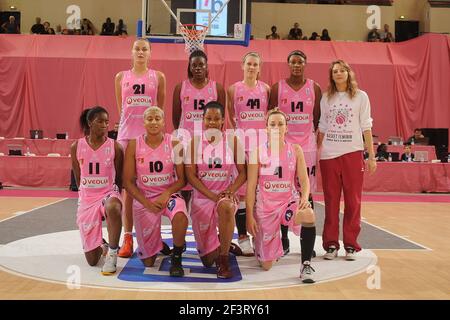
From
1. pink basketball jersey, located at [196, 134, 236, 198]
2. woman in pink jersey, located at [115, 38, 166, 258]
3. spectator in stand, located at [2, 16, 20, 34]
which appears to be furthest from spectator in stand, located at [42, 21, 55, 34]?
pink basketball jersey, located at [196, 134, 236, 198]

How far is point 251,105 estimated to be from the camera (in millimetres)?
4715

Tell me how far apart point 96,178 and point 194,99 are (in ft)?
3.76

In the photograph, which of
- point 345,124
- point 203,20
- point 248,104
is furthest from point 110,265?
point 203,20

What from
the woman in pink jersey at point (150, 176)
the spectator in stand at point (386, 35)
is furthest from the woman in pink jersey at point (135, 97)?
the spectator in stand at point (386, 35)

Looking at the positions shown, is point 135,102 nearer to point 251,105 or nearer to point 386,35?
point 251,105

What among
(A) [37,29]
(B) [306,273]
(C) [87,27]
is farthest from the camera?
(C) [87,27]

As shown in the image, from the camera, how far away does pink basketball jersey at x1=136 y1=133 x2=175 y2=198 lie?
396 cm

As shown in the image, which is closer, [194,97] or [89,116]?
[89,116]

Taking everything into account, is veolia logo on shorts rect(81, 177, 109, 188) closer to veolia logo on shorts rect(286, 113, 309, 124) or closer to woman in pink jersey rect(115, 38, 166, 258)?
woman in pink jersey rect(115, 38, 166, 258)

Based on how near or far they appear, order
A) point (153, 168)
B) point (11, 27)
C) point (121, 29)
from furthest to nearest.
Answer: point (121, 29)
point (11, 27)
point (153, 168)

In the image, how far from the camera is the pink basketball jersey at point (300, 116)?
4.58 m

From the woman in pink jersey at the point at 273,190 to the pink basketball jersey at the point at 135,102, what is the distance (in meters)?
1.16

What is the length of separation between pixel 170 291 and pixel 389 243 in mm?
2784

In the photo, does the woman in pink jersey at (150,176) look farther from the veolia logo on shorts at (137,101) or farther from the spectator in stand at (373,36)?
the spectator in stand at (373,36)
